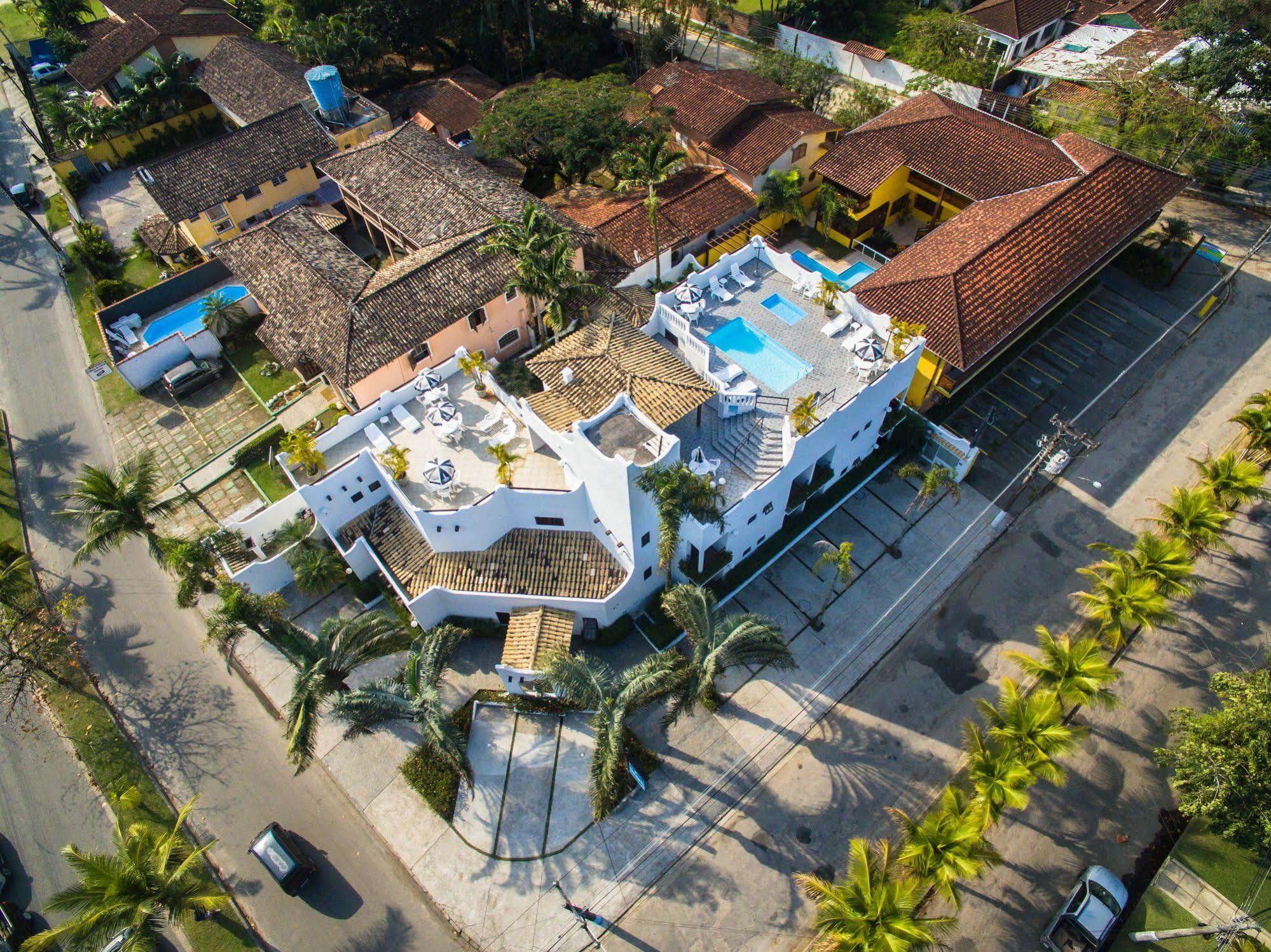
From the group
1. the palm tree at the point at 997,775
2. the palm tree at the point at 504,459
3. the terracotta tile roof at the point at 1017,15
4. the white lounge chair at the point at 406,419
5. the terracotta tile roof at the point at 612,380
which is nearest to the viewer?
the palm tree at the point at 997,775

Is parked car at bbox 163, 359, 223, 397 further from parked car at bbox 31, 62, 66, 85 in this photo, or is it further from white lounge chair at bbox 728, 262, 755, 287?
parked car at bbox 31, 62, 66, 85

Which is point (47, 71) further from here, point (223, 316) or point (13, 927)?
point (13, 927)

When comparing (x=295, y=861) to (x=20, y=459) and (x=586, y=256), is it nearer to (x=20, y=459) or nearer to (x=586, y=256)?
(x=20, y=459)

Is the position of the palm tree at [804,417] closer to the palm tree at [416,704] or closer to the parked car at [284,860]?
the palm tree at [416,704]

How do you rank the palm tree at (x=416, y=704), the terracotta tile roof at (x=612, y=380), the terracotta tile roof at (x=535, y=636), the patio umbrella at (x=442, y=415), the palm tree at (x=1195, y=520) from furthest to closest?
the patio umbrella at (x=442, y=415) → the terracotta tile roof at (x=612, y=380) → the palm tree at (x=1195, y=520) → the terracotta tile roof at (x=535, y=636) → the palm tree at (x=416, y=704)

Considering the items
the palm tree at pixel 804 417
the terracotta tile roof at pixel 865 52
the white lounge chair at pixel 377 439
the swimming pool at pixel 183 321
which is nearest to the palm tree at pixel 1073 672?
the palm tree at pixel 804 417

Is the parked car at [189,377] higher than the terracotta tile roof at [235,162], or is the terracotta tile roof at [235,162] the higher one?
the terracotta tile roof at [235,162]

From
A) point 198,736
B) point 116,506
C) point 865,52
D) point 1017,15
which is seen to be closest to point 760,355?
point 116,506
